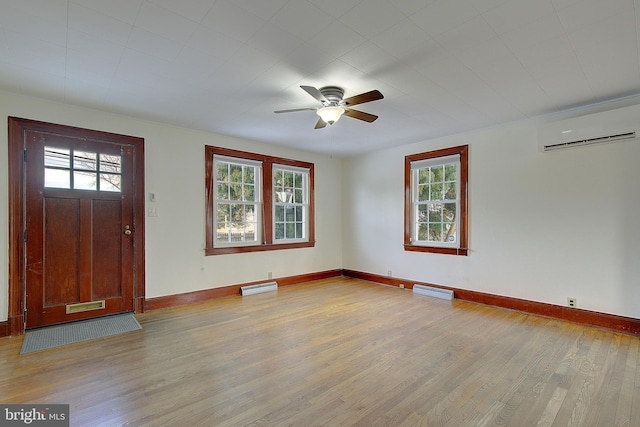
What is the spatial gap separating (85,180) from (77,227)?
56cm

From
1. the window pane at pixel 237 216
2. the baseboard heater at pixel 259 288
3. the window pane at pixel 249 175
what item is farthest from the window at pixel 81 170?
the baseboard heater at pixel 259 288

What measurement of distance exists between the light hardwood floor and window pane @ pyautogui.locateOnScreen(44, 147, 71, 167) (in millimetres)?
1876

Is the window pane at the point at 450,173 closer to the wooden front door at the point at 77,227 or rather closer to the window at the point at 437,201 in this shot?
the window at the point at 437,201

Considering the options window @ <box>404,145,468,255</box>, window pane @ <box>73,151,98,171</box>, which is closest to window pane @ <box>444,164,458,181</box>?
window @ <box>404,145,468,255</box>

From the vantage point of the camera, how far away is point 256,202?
520 cm

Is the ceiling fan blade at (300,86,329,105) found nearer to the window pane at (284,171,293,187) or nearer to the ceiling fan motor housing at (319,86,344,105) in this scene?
the ceiling fan motor housing at (319,86,344,105)

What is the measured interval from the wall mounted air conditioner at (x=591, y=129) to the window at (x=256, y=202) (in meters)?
3.72

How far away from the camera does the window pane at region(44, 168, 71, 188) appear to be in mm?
3426

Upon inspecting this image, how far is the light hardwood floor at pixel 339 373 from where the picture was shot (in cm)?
194

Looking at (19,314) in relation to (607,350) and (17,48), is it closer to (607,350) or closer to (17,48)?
(17,48)

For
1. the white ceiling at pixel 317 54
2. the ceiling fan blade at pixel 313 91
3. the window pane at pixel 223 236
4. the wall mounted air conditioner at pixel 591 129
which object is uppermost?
the white ceiling at pixel 317 54

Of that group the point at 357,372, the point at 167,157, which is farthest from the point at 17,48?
the point at 357,372

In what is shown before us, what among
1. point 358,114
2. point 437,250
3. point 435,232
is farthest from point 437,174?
point 358,114

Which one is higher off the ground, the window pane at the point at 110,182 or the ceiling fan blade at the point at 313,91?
the ceiling fan blade at the point at 313,91
